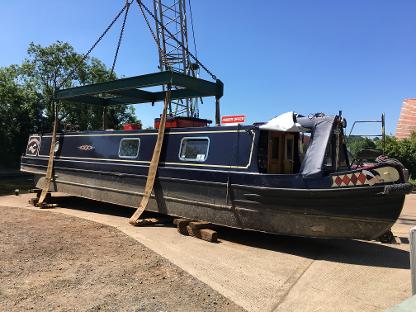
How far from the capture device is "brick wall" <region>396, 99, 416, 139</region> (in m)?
40.8

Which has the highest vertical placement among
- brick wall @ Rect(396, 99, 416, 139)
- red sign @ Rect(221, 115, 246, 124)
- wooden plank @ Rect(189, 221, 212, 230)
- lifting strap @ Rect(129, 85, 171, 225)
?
brick wall @ Rect(396, 99, 416, 139)

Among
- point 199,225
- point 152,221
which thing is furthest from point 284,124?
point 152,221

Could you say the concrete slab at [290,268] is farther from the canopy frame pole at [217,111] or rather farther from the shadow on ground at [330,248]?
the canopy frame pole at [217,111]

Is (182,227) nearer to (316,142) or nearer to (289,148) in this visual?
(289,148)

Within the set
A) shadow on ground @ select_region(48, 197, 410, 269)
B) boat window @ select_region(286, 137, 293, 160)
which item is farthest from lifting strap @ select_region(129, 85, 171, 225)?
boat window @ select_region(286, 137, 293, 160)

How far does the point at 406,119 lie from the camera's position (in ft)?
141

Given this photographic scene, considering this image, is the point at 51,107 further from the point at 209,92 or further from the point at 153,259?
the point at 153,259

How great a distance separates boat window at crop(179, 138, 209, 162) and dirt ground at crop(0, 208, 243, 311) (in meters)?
2.13

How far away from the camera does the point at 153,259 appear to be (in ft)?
21.4

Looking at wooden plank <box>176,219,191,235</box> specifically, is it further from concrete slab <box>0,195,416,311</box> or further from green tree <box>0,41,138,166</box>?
green tree <box>0,41,138,166</box>

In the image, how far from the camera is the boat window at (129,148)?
10.3m

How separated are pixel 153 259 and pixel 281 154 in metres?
3.45

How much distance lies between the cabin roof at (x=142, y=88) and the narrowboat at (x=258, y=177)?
0.11 m

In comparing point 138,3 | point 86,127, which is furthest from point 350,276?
point 86,127
